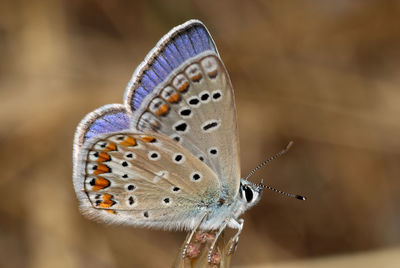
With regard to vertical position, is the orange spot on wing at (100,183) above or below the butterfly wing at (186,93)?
below

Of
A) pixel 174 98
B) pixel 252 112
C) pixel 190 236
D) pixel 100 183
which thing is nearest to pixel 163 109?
pixel 174 98

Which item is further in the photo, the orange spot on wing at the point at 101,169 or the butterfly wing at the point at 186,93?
the orange spot on wing at the point at 101,169

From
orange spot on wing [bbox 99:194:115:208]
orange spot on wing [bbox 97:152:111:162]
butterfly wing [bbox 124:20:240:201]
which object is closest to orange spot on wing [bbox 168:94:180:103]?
butterfly wing [bbox 124:20:240:201]

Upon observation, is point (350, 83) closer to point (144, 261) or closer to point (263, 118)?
point (263, 118)

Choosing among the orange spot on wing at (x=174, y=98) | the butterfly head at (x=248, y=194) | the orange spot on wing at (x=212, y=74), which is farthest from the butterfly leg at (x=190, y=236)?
the orange spot on wing at (x=212, y=74)

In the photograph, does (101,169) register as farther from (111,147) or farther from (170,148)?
(170,148)

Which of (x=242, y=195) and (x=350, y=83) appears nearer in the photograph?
(x=242, y=195)

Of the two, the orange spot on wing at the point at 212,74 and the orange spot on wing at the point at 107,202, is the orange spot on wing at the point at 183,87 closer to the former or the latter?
the orange spot on wing at the point at 212,74

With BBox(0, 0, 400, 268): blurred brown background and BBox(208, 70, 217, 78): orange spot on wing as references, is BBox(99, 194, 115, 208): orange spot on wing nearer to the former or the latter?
BBox(208, 70, 217, 78): orange spot on wing

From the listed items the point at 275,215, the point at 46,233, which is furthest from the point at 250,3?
the point at 46,233
